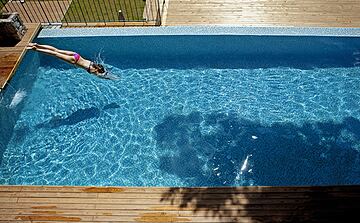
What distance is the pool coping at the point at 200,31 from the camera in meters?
8.99

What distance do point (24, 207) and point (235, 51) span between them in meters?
6.74

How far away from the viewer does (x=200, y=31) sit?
361 inches

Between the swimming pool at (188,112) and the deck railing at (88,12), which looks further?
the deck railing at (88,12)

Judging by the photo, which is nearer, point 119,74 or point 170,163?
point 170,163

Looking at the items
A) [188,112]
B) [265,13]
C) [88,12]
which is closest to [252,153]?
[188,112]

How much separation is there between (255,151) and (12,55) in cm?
687

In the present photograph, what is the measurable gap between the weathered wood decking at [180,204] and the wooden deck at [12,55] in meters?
3.76

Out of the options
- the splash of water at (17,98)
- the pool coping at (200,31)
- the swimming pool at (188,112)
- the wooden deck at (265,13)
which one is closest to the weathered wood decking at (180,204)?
the swimming pool at (188,112)

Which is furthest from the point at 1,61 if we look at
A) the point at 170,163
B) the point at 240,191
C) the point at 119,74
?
the point at 240,191

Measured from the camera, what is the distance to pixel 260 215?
16.8ft

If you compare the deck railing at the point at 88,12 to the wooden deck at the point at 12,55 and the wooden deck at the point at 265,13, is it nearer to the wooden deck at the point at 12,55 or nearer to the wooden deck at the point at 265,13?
the wooden deck at the point at 265,13

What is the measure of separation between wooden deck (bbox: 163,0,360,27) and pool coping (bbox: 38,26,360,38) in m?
0.49

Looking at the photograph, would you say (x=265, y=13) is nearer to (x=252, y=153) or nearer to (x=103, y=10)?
(x=252, y=153)

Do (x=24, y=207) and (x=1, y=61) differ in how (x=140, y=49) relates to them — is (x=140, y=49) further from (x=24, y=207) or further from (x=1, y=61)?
(x=24, y=207)
